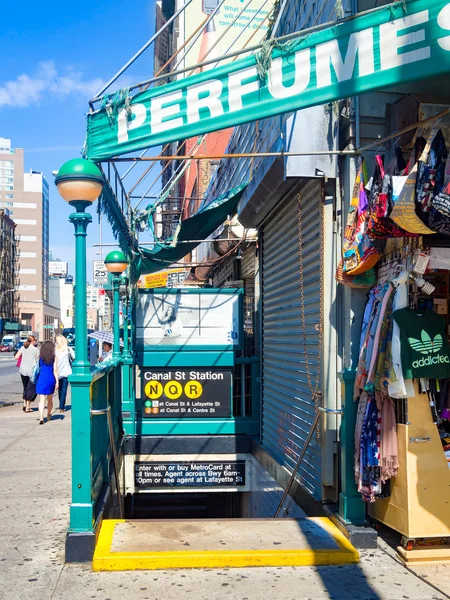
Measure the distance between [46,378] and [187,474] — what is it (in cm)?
442

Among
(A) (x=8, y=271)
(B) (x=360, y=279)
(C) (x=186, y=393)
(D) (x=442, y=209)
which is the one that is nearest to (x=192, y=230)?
(C) (x=186, y=393)

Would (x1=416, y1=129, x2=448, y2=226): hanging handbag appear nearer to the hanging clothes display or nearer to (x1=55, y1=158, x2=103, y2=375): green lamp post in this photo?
the hanging clothes display

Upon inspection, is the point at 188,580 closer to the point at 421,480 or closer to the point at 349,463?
the point at 349,463

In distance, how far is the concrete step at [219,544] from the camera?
15.4ft

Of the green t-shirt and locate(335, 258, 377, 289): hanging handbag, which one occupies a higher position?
locate(335, 258, 377, 289): hanging handbag

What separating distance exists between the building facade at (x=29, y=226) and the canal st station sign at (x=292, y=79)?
154564 mm

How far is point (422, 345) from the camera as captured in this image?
4.78 metres

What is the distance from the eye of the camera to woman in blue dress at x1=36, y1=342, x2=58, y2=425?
12781 millimetres

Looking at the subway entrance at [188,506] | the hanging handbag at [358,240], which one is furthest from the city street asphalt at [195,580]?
the subway entrance at [188,506]

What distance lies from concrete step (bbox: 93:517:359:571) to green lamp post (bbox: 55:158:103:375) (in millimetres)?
1338

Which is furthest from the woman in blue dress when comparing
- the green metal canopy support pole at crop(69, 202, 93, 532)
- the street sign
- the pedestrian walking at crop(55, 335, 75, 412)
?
the street sign

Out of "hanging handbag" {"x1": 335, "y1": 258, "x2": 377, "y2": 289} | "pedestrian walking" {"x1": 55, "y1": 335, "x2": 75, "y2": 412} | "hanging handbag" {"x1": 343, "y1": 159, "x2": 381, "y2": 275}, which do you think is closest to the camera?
"hanging handbag" {"x1": 343, "y1": 159, "x2": 381, "y2": 275}

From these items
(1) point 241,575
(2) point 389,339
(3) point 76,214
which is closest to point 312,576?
(1) point 241,575

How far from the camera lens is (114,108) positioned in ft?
15.5
